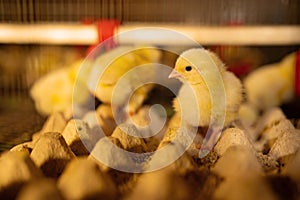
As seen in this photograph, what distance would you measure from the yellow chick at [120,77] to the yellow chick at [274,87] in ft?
1.14

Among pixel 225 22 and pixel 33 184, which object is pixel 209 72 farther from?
pixel 225 22

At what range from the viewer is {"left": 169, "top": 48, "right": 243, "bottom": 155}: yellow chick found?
2.41 feet

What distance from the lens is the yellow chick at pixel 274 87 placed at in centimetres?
124

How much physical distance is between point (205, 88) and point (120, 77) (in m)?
0.32

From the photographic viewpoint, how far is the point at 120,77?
3.33 feet

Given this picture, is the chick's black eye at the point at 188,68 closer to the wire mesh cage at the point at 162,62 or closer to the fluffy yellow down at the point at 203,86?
the fluffy yellow down at the point at 203,86

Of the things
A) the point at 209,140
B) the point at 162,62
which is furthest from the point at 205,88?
the point at 162,62

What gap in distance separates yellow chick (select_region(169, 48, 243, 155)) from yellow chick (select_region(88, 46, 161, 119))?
25 cm

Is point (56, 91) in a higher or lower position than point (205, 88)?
lower

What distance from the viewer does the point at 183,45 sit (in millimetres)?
1160

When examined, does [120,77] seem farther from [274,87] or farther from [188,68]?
[274,87]

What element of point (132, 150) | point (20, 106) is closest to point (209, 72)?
point (132, 150)

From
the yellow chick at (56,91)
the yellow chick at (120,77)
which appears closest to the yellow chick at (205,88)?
the yellow chick at (120,77)

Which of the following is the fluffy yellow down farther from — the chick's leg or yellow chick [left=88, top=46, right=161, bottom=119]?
yellow chick [left=88, top=46, right=161, bottom=119]
